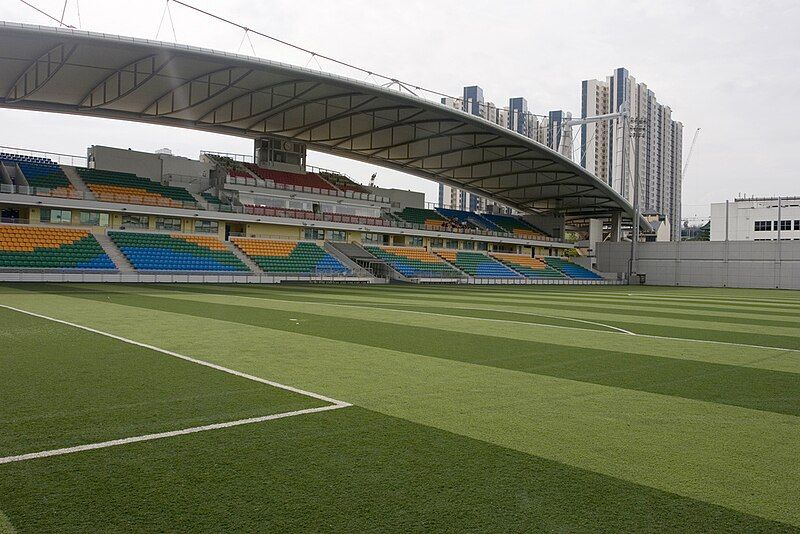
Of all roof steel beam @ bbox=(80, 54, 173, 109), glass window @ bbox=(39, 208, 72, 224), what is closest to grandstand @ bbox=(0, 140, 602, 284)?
glass window @ bbox=(39, 208, 72, 224)

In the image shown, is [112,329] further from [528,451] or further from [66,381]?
[528,451]

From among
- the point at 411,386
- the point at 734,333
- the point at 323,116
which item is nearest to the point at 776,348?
the point at 734,333

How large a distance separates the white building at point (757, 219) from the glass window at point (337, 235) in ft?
215

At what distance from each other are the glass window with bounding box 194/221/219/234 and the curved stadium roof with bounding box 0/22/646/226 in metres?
9.88

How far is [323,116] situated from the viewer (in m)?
55.5

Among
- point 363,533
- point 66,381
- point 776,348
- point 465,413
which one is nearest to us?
point 363,533

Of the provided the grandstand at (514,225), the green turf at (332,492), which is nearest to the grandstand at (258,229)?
the grandstand at (514,225)

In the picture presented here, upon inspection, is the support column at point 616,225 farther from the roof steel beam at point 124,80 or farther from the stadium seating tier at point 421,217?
the roof steel beam at point 124,80

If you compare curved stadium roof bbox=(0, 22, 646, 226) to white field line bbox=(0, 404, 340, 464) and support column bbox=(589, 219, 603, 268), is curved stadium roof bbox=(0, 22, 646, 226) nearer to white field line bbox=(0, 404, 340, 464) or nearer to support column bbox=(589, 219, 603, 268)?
support column bbox=(589, 219, 603, 268)

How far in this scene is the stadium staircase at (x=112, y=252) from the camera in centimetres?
4016

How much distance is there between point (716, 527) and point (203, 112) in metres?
55.4

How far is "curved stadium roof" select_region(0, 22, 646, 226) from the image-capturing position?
131 ft

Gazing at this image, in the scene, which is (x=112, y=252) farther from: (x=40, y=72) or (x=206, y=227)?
(x=40, y=72)

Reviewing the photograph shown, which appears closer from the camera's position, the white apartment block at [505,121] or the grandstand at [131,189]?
the grandstand at [131,189]
